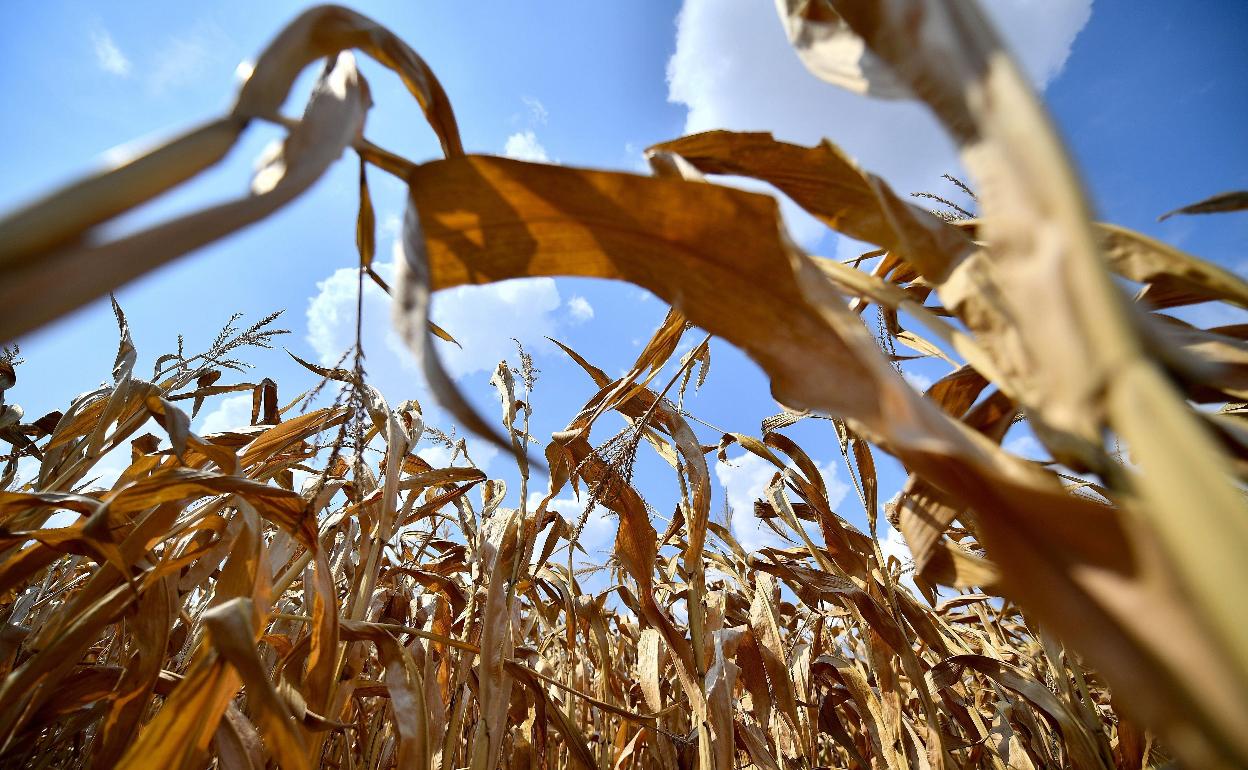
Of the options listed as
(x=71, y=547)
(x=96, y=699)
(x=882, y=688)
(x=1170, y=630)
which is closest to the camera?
(x=1170, y=630)

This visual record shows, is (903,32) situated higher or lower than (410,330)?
higher

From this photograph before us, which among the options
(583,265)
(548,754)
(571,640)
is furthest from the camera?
(548,754)

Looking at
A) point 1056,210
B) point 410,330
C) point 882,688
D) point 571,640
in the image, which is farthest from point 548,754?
point 1056,210

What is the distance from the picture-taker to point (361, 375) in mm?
589

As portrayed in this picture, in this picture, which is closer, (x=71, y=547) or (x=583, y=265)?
(x=583, y=265)

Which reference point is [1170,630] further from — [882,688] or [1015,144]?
[882,688]

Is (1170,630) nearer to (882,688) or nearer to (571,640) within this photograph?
(882,688)

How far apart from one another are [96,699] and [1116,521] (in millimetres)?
1801

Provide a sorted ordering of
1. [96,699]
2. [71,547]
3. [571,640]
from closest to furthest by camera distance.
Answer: [71,547] < [96,699] < [571,640]

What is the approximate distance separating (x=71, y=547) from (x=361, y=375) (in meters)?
0.86

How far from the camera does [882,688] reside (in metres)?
1.59

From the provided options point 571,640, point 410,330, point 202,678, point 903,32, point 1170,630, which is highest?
point 571,640

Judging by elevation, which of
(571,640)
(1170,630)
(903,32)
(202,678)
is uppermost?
(571,640)

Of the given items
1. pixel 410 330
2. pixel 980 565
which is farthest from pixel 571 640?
pixel 410 330
